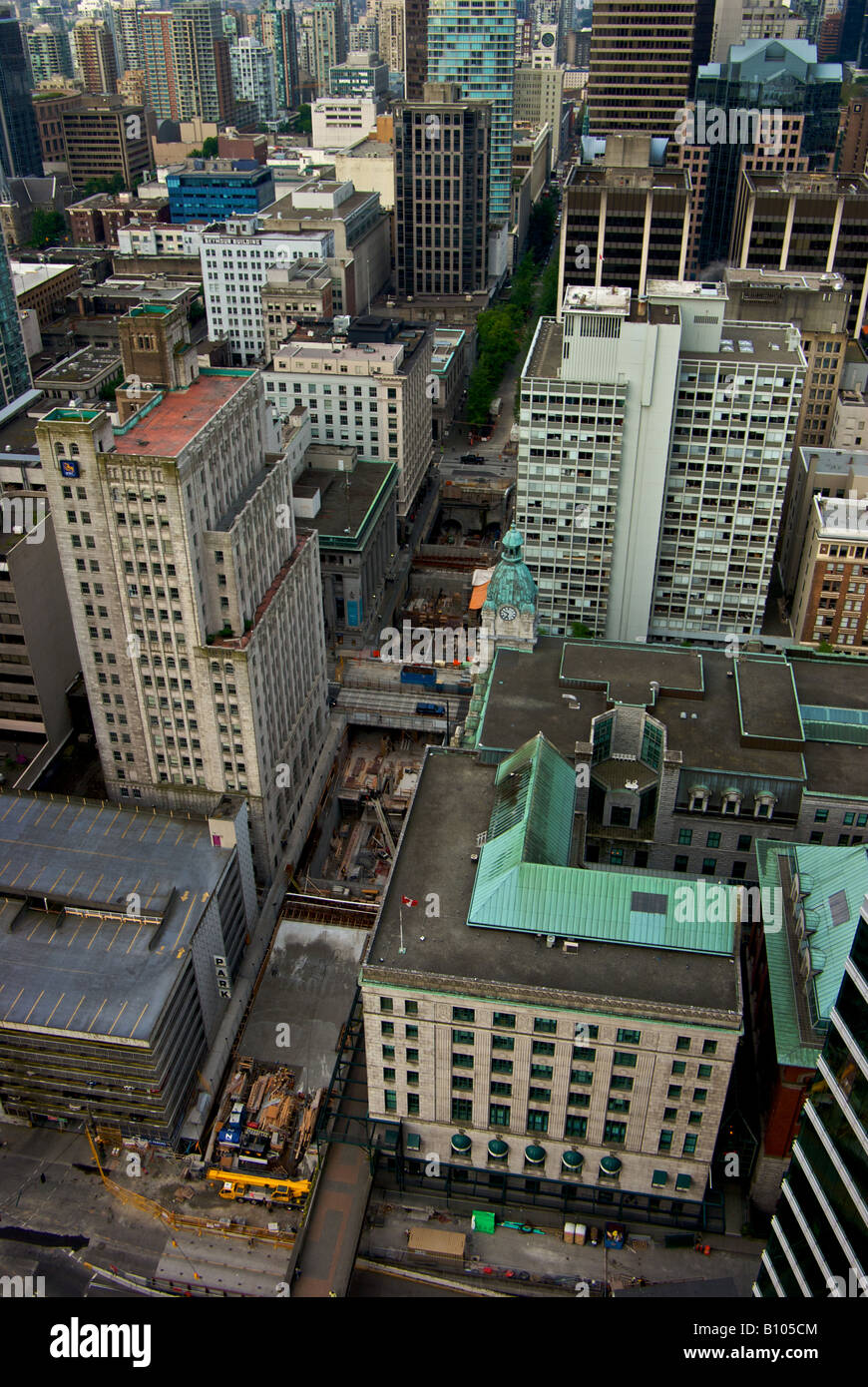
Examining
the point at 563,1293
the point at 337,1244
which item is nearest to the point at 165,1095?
the point at 337,1244

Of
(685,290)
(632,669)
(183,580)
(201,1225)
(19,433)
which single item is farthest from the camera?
(19,433)

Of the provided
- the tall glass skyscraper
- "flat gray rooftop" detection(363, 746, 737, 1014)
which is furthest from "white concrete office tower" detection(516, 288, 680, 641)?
the tall glass skyscraper

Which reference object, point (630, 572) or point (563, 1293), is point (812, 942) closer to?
point (563, 1293)

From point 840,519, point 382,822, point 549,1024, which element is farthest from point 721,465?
point 549,1024

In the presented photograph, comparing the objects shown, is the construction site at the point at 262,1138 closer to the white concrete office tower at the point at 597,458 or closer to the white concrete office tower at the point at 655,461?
the white concrete office tower at the point at 597,458

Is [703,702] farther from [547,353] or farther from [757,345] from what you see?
[547,353]

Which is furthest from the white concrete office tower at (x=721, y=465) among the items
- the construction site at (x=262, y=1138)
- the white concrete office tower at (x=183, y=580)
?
the construction site at (x=262, y=1138)
